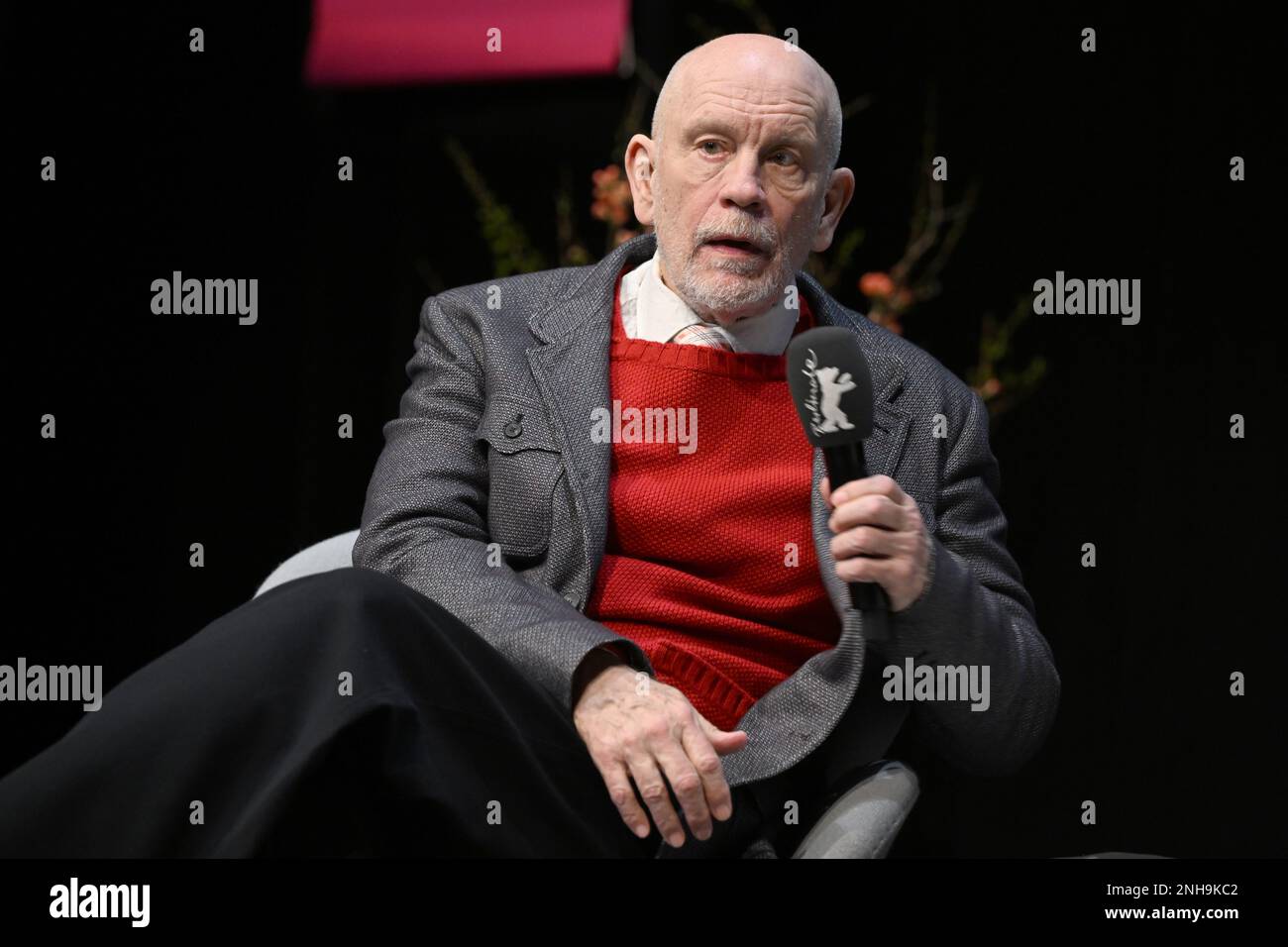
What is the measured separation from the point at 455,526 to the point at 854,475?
0.62 metres

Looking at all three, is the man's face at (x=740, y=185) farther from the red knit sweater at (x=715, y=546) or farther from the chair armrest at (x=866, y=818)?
the chair armrest at (x=866, y=818)

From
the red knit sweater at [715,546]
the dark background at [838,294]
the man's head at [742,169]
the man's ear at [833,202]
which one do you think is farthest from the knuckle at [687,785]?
the dark background at [838,294]

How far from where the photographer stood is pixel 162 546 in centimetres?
353

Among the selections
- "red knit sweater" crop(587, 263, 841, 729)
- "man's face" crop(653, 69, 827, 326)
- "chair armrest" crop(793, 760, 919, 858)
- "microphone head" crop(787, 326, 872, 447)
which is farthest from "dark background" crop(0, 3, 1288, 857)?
"microphone head" crop(787, 326, 872, 447)

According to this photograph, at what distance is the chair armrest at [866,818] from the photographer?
1.98m

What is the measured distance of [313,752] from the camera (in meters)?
1.70

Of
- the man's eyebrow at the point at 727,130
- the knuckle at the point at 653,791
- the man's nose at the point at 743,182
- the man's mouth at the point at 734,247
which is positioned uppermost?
the man's eyebrow at the point at 727,130

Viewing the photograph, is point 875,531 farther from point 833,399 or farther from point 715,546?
point 715,546

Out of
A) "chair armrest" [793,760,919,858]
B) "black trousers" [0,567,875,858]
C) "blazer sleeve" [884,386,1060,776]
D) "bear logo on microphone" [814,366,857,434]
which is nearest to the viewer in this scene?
"black trousers" [0,567,875,858]

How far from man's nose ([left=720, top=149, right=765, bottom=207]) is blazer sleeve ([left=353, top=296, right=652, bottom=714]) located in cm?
43

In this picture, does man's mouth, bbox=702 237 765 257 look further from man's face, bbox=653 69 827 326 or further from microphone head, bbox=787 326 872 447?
microphone head, bbox=787 326 872 447

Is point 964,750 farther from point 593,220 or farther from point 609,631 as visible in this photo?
point 593,220

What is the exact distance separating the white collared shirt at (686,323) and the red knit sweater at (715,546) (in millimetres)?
60

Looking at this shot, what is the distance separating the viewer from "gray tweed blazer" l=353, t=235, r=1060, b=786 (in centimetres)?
214
